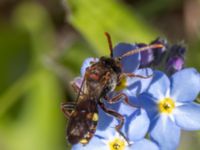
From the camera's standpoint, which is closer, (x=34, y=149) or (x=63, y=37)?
(x=34, y=149)

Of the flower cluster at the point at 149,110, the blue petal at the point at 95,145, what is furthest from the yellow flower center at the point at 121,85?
the blue petal at the point at 95,145

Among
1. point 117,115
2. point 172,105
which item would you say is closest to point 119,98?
point 117,115

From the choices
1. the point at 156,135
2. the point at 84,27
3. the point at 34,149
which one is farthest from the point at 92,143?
the point at 34,149

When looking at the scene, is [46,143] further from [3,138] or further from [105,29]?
[105,29]

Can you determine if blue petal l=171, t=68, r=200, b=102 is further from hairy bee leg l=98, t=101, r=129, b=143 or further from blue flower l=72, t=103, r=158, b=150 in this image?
hairy bee leg l=98, t=101, r=129, b=143

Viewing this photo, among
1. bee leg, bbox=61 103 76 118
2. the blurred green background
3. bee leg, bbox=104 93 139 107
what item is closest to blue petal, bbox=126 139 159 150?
bee leg, bbox=104 93 139 107

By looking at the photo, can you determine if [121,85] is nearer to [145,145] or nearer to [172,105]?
[172,105]
